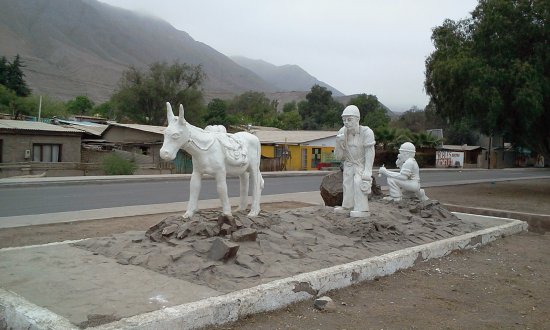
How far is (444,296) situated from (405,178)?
14.9 feet

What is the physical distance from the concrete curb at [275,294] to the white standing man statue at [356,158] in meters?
1.39

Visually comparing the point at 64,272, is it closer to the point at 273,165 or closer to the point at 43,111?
the point at 273,165

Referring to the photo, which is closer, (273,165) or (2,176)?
(2,176)

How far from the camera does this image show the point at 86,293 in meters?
4.36

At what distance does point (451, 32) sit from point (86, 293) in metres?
18.5

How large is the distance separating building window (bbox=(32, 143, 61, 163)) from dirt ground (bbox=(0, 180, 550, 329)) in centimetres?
1817

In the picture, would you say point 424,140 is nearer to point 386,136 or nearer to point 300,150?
point 386,136

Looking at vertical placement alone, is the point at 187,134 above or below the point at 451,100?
below

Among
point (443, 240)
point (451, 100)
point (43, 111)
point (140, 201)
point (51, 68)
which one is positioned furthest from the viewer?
point (51, 68)

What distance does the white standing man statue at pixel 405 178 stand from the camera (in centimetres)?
965

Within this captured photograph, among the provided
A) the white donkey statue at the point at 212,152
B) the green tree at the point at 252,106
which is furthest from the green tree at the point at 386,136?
the white donkey statue at the point at 212,152

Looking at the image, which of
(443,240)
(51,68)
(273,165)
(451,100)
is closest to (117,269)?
(443,240)

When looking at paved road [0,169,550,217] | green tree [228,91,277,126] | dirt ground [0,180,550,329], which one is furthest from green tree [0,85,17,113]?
dirt ground [0,180,550,329]

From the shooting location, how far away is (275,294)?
4574mm
